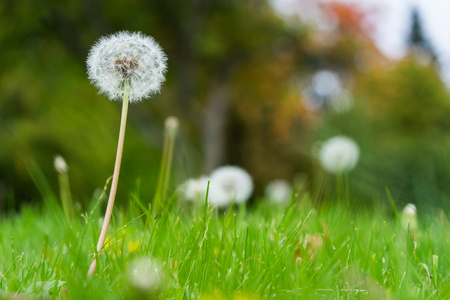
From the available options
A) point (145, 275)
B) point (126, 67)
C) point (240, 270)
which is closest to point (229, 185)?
point (240, 270)

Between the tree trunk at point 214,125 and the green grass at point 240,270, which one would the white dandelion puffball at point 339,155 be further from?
the tree trunk at point 214,125

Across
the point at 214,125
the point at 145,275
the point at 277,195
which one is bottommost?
the point at 277,195

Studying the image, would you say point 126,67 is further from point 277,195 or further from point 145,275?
point 277,195

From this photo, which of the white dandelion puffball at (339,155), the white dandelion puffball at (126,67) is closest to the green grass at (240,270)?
the white dandelion puffball at (126,67)

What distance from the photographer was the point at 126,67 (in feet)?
3.93

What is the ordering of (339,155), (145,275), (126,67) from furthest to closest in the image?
(339,155), (126,67), (145,275)

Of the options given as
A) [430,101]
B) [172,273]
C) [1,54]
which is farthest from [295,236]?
[430,101]

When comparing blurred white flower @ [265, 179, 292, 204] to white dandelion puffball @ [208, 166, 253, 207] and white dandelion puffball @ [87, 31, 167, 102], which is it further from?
white dandelion puffball @ [87, 31, 167, 102]

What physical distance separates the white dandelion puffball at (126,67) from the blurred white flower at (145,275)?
38 cm

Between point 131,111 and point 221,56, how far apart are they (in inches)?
135

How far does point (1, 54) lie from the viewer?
1118 cm

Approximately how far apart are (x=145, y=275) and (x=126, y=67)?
60 cm

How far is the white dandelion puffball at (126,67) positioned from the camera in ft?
3.94

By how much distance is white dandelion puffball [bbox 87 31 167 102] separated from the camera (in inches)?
47.3
